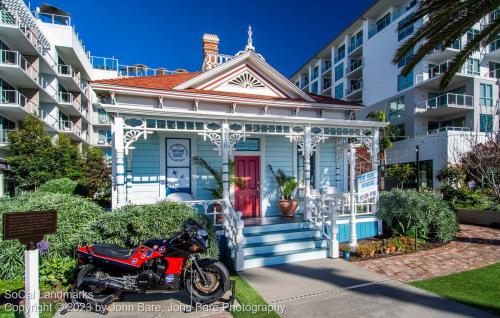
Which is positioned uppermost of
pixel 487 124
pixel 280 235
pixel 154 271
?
pixel 487 124

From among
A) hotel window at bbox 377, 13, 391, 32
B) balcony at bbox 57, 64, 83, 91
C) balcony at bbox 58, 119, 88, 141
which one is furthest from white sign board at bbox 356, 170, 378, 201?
balcony at bbox 57, 64, 83, 91

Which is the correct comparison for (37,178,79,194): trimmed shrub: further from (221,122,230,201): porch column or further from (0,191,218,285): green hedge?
(221,122,230,201): porch column

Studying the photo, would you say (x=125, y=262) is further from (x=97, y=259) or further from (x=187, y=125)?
(x=187, y=125)

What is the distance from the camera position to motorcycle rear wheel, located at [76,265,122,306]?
4824 mm

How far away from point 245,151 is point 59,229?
20.8 feet

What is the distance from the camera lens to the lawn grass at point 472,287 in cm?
486

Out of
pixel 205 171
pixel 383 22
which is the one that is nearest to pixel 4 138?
pixel 205 171

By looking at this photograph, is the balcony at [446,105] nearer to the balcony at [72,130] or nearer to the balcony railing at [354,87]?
the balcony railing at [354,87]

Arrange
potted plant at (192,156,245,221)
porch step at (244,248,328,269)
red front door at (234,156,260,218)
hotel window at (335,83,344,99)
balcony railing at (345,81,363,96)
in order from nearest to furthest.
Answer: porch step at (244,248,328,269)
potted plant at (192,156,245,221)
red front door at (234,156,260,218)
balcony railing at (345,81,363,96)
hotel window at (335,83,344,99)

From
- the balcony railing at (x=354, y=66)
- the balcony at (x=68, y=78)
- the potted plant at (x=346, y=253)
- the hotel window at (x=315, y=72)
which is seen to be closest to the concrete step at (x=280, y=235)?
the potted plant at (x=346, y=253)

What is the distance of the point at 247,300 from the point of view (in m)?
5.14

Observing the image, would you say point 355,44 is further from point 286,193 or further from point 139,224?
point 139,224

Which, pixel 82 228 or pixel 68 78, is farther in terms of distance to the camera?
pixel 68 78

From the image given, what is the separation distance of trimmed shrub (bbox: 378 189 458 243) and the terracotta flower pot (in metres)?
2.86
